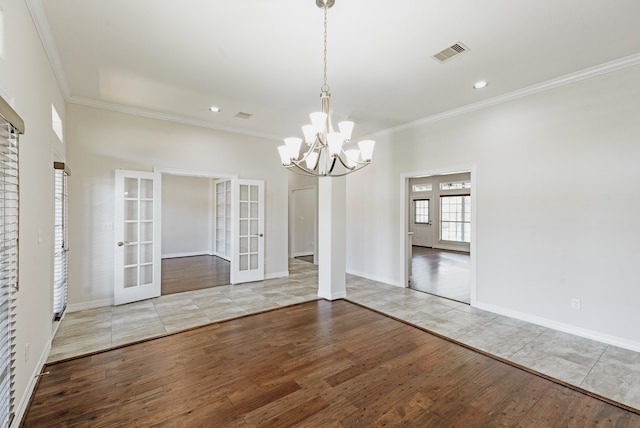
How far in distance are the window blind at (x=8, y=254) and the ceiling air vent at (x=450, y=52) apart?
3.48 metres

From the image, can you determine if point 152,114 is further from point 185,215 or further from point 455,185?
point 455,185

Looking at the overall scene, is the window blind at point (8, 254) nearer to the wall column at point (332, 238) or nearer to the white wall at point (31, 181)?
the white wall at point (31, 181)

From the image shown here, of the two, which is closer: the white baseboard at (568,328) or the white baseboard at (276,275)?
the white baseboard at (568,328)

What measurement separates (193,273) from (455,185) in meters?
9.22

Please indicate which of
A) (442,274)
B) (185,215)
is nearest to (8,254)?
(442,274)

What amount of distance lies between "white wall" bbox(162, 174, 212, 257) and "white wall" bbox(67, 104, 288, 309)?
403 cm

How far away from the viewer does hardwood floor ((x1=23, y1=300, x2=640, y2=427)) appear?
210 cm

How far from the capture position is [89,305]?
432 cm

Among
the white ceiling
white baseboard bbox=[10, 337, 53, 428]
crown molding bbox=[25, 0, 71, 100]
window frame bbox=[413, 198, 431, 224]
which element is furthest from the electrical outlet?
window frame bbox=[413, 198, 431, 224]

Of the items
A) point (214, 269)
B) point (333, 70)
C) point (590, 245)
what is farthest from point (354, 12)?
point (214, 269)

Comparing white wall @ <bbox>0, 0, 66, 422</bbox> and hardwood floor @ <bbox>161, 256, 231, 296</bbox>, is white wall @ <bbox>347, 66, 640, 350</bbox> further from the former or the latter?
white wall @ <bbox>0, 0, 66, 422</bbox>

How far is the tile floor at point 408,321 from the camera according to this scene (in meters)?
2.71

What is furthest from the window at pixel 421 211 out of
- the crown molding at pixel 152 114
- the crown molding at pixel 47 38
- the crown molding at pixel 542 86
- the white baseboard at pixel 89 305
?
the crown molding at pixel 47 38

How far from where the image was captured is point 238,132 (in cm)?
580
